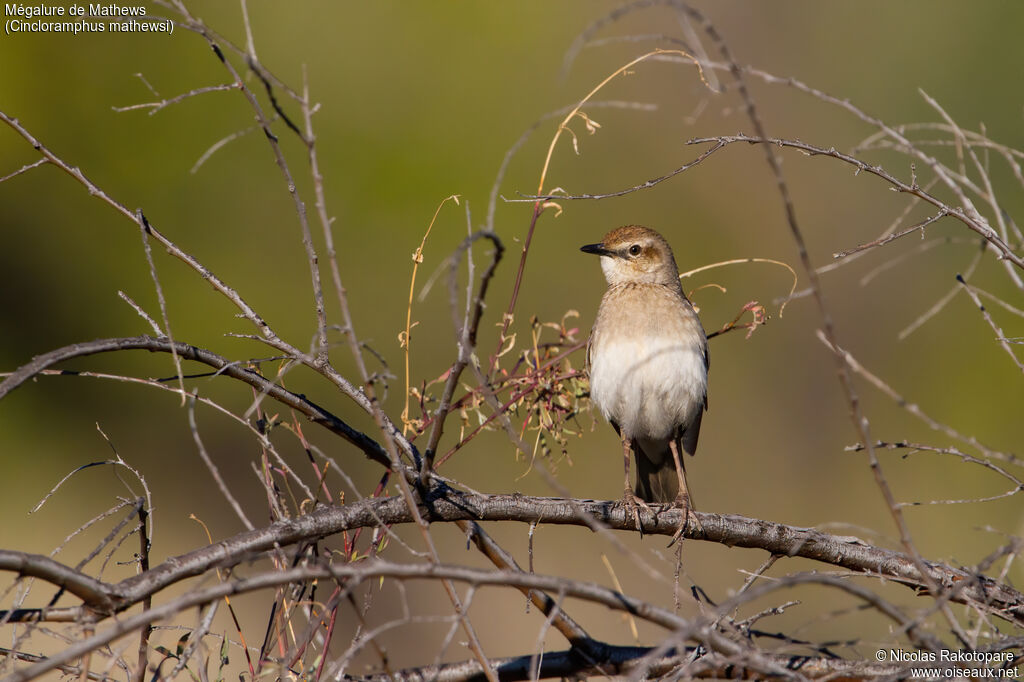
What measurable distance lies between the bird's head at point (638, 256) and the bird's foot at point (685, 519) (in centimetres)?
128

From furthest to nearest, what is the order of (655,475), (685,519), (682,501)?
(655,475), (682,501), (685,519)

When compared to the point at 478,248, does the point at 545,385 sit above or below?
below

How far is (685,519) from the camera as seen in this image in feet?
13.6

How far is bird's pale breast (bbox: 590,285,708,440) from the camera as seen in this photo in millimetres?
4773

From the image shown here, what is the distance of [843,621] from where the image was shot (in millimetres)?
9844

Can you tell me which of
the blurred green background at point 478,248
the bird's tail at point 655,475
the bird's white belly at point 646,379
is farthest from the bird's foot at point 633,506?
the blurred green background at point 478,248

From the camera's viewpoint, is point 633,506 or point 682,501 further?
point 682,501

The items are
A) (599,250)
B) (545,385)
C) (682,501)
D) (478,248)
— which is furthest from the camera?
(478,248)

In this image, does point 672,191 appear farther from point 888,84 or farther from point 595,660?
point 595,660

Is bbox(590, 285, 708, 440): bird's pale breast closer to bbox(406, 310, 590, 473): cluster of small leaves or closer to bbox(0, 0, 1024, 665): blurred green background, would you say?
bbox(406, 310, 590, 473): cluster of small leaves

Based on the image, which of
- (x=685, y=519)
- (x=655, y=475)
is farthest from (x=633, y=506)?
(x=655, y=475)

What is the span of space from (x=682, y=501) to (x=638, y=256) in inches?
57.2

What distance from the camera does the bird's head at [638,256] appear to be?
5297 mm

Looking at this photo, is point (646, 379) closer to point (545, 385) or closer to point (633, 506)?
point (633, 506)
